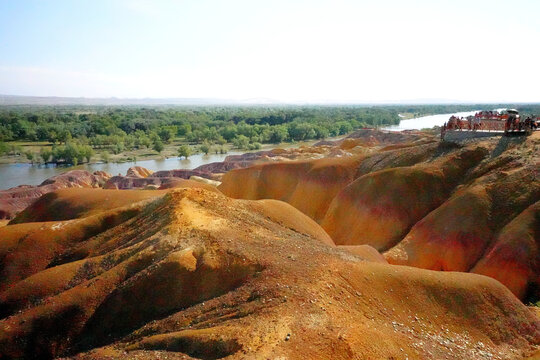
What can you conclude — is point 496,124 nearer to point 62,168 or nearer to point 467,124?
point 467,124

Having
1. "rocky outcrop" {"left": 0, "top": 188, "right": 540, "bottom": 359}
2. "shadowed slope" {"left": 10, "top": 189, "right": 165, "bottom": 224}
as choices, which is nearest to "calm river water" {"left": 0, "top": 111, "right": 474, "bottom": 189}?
"shadowed slope" {"left": 10, "top": 189, "right": 165, "bottom": 224}

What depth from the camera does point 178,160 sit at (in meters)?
91.2

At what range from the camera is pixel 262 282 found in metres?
13.4

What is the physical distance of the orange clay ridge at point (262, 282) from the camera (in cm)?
1152

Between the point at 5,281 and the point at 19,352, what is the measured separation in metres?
5.50

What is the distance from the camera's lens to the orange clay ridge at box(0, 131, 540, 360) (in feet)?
37.8

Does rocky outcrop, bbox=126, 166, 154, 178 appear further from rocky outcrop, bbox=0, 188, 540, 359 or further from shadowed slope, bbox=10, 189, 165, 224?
rocky outcrop, bbox=0, 188, 540, 359

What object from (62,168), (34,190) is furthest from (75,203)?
(62,168)

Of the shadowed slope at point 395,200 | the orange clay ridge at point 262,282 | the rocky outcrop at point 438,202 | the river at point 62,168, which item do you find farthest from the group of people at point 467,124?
the river at point 62,168

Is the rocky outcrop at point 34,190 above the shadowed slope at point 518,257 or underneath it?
underneath

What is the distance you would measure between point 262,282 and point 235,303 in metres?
1.18

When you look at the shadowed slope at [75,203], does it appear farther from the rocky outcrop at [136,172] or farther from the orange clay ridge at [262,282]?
the rocky outcrop at [136,172]

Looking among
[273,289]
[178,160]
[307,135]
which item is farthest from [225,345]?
[307,135]

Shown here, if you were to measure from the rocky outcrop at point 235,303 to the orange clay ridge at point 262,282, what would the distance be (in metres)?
0.05
